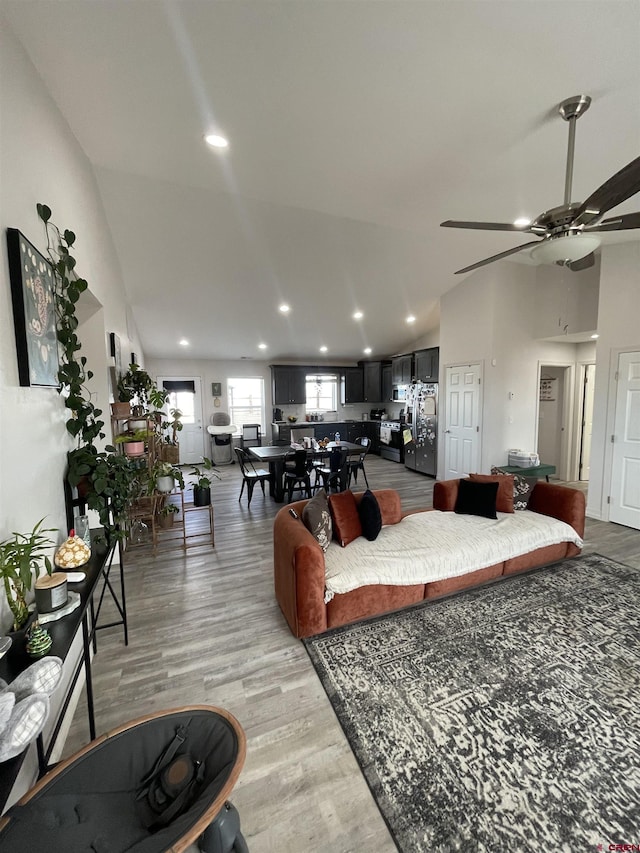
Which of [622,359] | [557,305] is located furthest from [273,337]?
[622,359]

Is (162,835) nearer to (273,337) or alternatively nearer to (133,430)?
(133,430)

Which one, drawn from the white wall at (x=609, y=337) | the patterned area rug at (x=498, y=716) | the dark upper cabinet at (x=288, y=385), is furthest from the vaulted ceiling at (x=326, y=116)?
the dark upper cabinet at (x=288, y=385)

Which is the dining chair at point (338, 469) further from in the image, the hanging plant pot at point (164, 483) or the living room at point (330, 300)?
the hanging plant pot at point (164, 483)

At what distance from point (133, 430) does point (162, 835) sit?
3.08 m

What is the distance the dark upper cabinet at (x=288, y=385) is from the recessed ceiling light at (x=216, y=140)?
602cm

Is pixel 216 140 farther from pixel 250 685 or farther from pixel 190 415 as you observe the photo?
pixel 190 415

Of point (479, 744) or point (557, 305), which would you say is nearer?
point (479, 744)

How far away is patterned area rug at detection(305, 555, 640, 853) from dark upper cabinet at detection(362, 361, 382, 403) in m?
6.84

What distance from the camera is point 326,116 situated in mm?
2291

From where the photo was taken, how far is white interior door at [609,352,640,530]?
405 cm

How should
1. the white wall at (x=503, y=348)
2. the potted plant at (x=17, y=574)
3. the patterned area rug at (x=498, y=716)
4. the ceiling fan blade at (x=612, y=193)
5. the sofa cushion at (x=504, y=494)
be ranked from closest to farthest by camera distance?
the potted plant at (x=17, y=574)
the patterned area rug at (x=498, y=716)
the ceiling fan blade at (x=612, y=193)
the sofa cushion at (x=504, y=494)
the white wall at (x=503, y=348)

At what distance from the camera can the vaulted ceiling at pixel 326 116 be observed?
1658mm

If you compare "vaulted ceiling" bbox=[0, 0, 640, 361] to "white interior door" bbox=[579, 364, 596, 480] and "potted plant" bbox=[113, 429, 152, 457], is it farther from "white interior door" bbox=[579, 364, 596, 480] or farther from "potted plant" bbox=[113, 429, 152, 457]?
"white interior door" bbox=[579, 364, 596, 480]

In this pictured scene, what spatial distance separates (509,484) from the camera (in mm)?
3496
